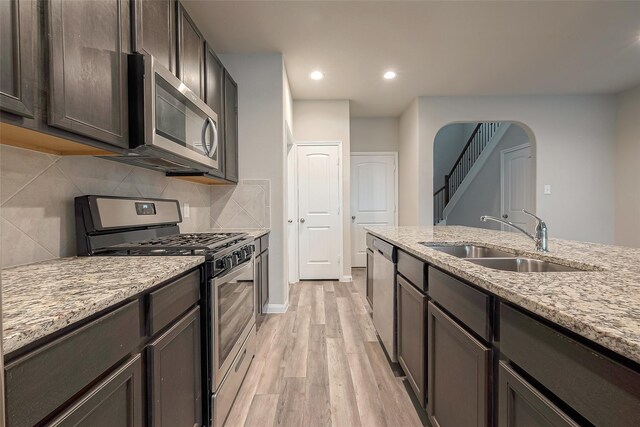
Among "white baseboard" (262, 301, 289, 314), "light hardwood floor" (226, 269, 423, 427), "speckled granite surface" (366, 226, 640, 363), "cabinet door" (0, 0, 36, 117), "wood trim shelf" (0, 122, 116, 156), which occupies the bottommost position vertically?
"light hardwood floor" (226, 269, 423, 427)

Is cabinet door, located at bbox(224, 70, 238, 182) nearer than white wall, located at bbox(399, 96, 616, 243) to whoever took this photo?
Yes

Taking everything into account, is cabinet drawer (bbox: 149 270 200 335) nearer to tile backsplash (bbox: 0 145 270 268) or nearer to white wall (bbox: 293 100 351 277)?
tile backsplash (bbox: 0 145 270 268)

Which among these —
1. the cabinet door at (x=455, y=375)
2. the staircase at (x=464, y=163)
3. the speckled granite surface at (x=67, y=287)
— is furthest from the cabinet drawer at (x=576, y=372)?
the staircase at (x=464, y=163)

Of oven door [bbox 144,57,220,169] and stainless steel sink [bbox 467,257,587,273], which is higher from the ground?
oven door [bbox 144,57,220,169]

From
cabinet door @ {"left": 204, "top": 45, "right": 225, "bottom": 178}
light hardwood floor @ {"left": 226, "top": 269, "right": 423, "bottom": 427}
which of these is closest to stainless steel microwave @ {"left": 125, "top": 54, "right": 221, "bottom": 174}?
cabinet door @ {"left": 204, "top": 45, "right": 225, "bottom": 178}

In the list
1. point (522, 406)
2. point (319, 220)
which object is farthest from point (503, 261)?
point (319, 220)

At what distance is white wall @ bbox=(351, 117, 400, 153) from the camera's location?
5.40m

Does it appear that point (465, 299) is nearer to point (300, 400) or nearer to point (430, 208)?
point (300, 400)

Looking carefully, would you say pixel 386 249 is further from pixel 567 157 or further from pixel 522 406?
pixel 567 157

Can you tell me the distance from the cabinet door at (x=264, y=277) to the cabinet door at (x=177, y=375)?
1396 millimetres

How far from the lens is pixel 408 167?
4.79 meters

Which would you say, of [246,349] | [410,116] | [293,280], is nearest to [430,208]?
[410,116]

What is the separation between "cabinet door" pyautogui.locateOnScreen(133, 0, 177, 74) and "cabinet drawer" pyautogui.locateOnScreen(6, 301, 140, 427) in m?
1.22

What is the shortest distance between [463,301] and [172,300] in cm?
104
